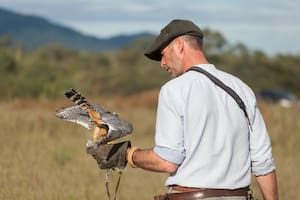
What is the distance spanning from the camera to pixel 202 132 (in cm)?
467

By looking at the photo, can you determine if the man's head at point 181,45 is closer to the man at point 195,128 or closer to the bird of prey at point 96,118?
Result: the man at point 195,128

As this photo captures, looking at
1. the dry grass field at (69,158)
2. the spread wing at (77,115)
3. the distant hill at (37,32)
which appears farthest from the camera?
the distant hill at (37,32)

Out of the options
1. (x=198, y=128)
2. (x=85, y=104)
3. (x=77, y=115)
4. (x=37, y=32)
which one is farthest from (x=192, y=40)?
(x=37, y=32)

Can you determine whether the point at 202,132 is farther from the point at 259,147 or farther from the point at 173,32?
the point at 173,32

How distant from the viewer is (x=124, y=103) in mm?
24891

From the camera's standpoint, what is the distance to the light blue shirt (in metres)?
4.62

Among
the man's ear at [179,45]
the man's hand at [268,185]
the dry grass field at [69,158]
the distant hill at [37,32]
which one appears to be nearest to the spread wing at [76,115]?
the man's ear at [179,45]

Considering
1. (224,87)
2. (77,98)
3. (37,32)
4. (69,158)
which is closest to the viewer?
(224,87)

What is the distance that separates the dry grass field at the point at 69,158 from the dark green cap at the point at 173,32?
268 cm

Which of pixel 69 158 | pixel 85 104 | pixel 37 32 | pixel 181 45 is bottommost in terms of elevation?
pixel 37 32

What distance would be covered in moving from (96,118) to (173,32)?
0.69m

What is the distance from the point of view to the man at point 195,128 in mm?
4625

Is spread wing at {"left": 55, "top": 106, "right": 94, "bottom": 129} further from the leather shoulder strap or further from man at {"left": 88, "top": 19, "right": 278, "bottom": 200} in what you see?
the leather shoulder strap

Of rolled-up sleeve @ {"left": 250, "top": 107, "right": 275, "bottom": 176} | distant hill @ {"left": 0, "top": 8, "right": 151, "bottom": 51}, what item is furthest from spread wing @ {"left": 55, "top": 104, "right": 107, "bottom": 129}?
distant hill @ {"left": 0, "top": 8, "right": 151, "bottom": 51}
